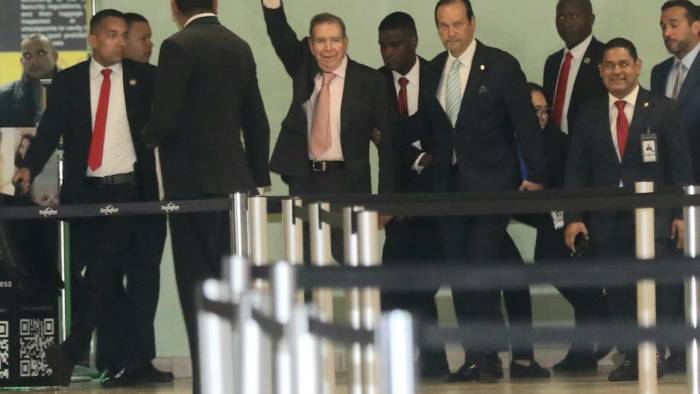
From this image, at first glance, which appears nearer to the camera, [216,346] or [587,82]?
[216,346]

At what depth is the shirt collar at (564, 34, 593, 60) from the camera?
10820 millimetres

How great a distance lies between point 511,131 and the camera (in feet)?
33.9

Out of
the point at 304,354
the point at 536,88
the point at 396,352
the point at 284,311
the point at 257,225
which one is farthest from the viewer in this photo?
the point at 536,88

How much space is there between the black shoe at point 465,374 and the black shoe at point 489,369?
0.10ft

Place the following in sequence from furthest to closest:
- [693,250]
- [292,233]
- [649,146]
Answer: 1. [649,146]
2. [292,233]
3. [693,250]

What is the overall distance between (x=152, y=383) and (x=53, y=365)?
2.72ft

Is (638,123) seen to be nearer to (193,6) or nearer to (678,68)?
Result: (678,68)

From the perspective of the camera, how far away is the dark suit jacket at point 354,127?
10164mm

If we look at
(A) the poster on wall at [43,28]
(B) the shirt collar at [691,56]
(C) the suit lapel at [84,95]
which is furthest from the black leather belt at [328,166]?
(B) the shirt collar at [691,56]

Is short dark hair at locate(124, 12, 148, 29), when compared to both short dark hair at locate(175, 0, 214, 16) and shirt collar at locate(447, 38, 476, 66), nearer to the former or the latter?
shirt collar at locate(447, 38, 476, 66)

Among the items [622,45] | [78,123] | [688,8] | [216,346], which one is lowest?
[216,346]

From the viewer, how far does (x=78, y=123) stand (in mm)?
10562

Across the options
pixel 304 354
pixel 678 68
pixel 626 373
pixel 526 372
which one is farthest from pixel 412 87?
pixel 304 354

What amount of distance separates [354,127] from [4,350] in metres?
2.77
